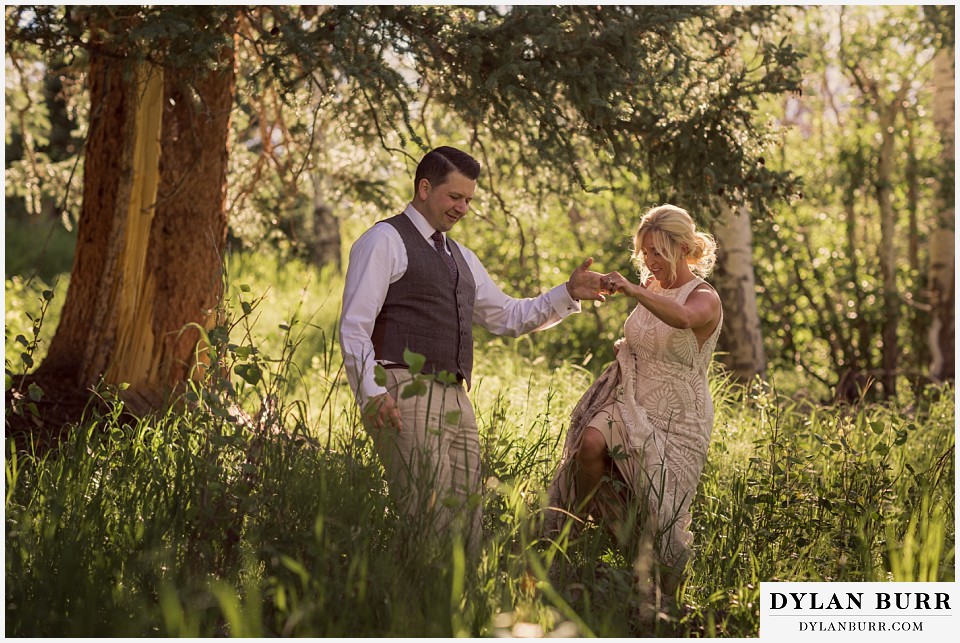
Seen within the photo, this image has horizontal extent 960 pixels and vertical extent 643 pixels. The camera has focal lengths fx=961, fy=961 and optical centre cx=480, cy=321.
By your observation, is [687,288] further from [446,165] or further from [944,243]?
[944,243]

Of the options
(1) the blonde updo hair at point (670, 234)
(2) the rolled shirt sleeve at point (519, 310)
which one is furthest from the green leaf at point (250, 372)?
(1) the blonde updo hair at point (670, 234)

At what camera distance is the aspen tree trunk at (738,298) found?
30.1ft

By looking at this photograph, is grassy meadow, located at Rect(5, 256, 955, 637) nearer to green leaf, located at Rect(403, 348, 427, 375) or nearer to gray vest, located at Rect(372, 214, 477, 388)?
gray vest, located at Rect(372, 214, 477, 388)

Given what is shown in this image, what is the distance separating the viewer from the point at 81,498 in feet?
13.6

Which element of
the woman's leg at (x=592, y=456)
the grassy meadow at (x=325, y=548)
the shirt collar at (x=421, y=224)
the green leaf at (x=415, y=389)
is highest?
the shirt collar at (x=421, y=224)

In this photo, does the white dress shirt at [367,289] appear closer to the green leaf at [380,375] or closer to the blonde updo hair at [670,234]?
the green leaf at [380,375]

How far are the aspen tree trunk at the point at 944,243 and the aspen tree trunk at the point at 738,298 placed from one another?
3464 mm

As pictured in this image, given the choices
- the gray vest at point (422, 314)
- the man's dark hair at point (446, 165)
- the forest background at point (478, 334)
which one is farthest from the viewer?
the man's dark hair at point (446, 165)

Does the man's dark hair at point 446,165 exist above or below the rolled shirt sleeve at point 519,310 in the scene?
above

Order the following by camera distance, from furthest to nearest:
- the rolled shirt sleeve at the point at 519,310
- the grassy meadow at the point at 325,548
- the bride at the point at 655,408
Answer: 1. the rolled shirt sleeve at the point at 519,310
2. the bride at the point at 655,408
3. the grassy meadow at the point at 325,548

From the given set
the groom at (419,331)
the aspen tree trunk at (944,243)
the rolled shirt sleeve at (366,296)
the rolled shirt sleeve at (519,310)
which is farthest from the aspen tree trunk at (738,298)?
the rolled shirt sleeve at (366,296)

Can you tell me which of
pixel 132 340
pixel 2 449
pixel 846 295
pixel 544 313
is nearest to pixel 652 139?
pixel 544 313

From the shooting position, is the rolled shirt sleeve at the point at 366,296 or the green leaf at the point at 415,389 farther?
the rolled shirt sleeve at the point at 366,296

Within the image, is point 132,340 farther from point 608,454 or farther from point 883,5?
Answer: point 883,5
